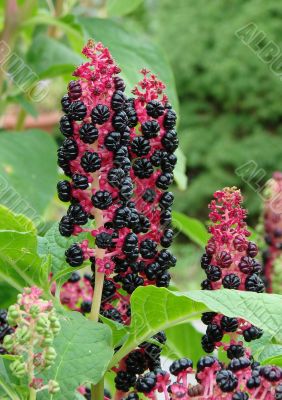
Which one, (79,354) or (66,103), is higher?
(66,103)

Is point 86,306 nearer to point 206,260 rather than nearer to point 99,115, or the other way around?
point 206,260

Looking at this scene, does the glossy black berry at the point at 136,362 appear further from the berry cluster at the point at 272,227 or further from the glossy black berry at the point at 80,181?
the berry cluster at the point at 272,227

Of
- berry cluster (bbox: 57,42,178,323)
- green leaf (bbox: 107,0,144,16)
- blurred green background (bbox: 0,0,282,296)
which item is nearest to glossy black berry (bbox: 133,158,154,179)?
berry cluster (bbox: 57,42,178,323)

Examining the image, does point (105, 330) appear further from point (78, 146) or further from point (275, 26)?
point (275, 26)

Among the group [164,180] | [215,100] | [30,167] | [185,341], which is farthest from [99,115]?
Answer: [215,100]

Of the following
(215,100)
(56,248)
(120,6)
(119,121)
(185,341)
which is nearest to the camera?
(119,121)

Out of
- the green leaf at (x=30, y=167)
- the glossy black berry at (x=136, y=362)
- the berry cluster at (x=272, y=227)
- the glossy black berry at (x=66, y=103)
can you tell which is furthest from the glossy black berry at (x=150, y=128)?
the green leaf at (x=30, y=167)
